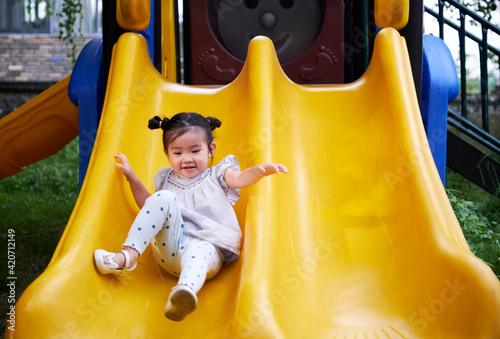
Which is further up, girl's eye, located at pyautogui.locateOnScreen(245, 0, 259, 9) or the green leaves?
girl's eye, located at pyautogui.locateOnScreen(245, 0, 259, 9)

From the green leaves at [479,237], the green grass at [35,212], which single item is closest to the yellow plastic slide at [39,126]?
the green grass at [35,212]

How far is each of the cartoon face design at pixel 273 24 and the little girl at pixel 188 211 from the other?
6.19 ft

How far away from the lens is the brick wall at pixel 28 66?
10.3 meters

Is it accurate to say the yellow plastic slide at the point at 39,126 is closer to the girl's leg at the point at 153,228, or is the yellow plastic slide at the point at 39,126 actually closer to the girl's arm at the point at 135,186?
the girl's arm at the point at 135,186

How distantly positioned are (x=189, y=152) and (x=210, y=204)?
23 cm

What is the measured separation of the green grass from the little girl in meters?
1.04

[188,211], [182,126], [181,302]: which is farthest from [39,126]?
[181,302]

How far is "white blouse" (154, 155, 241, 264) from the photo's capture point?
2164 mm

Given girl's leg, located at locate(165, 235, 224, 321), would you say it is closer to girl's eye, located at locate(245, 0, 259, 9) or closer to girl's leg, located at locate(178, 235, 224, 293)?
girl's leg, located at locate(178, 235, 224, 293)

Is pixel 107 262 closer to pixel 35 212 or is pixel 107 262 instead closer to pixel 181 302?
pixel 181 302

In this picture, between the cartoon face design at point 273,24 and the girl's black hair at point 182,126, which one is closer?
the girl's black hair at point 182,126

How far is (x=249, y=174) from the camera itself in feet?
7.07

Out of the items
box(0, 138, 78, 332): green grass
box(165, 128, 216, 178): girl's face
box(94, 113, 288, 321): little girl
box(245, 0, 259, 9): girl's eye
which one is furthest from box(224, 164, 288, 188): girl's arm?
box(245, 0, 259, 9): girl's eye

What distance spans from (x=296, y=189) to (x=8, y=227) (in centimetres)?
277
